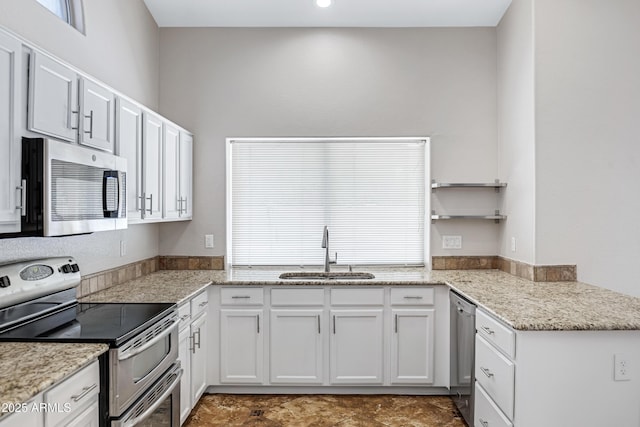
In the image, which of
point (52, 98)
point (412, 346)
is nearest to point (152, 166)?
point (52, 98)

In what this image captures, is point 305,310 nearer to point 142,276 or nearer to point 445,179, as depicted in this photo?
point 142,276

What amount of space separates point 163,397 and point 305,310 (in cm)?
130

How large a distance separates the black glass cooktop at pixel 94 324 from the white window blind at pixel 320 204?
1.61 m

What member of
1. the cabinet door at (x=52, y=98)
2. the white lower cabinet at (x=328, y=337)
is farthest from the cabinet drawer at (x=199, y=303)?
the cabinet door at (x=52, y=98)

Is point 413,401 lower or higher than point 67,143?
lower

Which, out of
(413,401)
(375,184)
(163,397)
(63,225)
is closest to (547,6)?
(375,184)

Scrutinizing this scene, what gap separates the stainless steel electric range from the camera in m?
1.74

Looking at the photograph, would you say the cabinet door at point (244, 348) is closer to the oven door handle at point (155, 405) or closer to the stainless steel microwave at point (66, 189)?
the oven door handle at point (155, 405)

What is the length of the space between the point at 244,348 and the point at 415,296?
4.58ft

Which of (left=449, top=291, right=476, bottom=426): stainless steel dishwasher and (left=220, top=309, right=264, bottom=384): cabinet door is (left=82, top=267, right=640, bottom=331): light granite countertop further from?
(left=220, top=309, right=264, bottom=384): cabinet door

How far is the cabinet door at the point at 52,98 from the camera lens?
1742mm

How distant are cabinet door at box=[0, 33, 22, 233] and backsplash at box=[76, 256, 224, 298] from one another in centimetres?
109

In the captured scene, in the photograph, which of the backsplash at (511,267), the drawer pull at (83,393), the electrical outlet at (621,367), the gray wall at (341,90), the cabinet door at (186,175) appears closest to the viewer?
the drawer pull at (83,393)

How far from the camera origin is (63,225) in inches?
71.4
